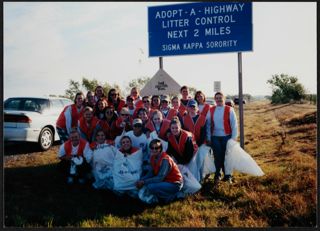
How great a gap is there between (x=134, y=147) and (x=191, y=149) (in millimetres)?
1008

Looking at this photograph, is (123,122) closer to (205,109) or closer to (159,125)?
(159,125)

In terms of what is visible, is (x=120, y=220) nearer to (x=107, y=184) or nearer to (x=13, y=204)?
(x=107, y=184)

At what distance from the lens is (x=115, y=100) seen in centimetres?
799

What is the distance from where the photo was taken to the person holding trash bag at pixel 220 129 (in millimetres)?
7082

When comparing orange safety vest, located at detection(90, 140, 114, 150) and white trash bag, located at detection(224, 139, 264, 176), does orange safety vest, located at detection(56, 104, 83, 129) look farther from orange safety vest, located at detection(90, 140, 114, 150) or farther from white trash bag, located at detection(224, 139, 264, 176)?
white trash bag, located at detection(224, 139, 264, 176)

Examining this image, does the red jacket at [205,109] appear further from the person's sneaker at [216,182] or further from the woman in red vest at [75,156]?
the woman in red vest at [75,156]

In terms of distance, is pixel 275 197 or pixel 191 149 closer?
pixel 275 197

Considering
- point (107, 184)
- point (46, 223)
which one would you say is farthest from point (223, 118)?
point (46, 223)

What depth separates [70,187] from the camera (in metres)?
6.89

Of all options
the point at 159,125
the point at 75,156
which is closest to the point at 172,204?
the point at 159,125

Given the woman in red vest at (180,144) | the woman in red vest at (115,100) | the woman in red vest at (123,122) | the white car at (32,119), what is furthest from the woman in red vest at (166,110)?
the white car at (32,119)

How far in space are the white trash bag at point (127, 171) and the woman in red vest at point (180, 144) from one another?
60 centimetres

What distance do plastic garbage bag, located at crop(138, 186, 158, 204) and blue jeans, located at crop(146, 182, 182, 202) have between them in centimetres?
6

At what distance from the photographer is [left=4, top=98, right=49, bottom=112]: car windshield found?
10695 millimetres
